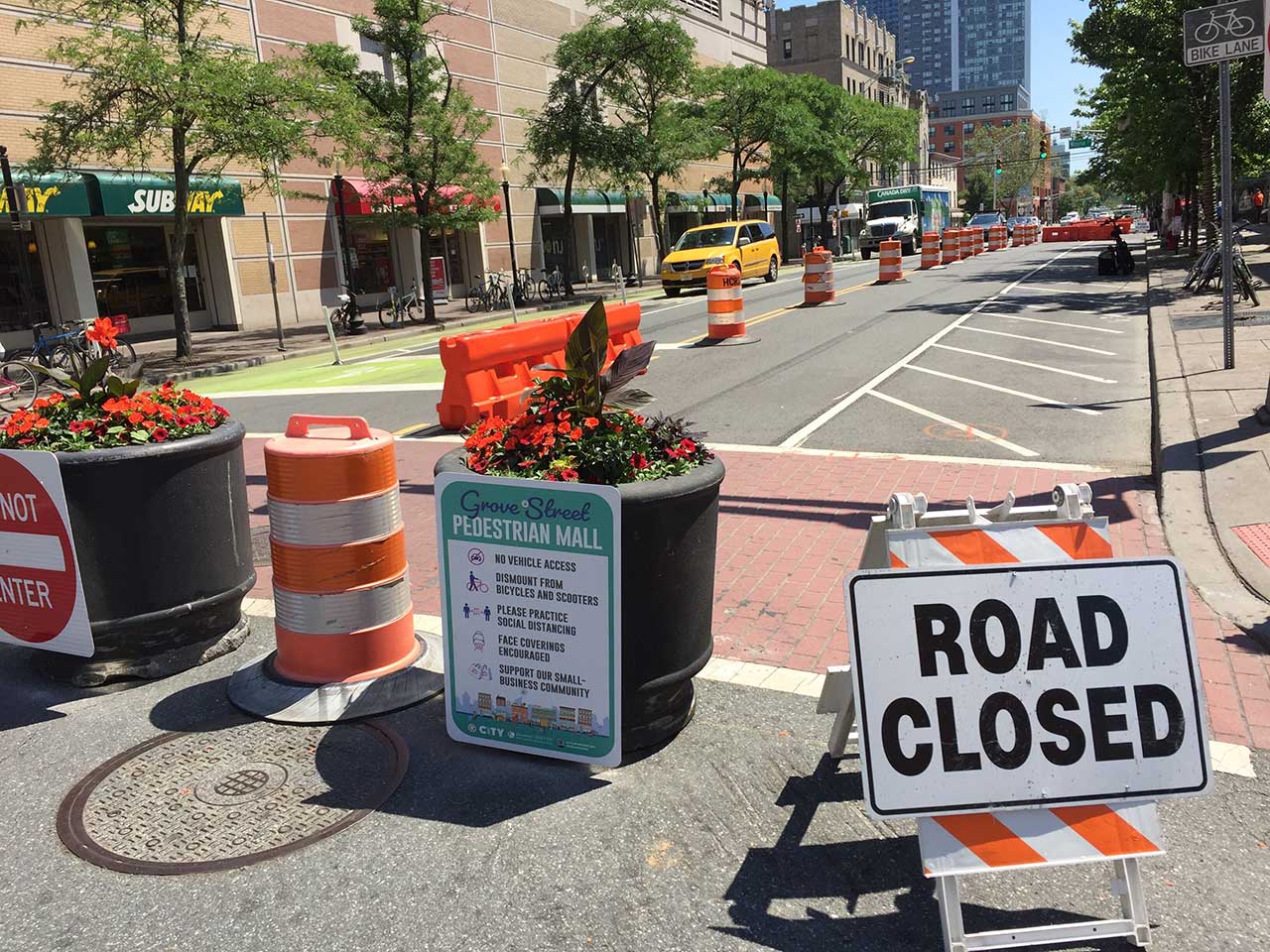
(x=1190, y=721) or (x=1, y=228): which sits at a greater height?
(x=1, y=228)

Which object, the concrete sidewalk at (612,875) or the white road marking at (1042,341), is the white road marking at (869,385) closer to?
the white road marking at (1042,341)

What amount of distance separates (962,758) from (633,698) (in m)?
1.39

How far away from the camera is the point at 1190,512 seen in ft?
21.1

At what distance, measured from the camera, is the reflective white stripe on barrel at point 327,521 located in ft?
14.4

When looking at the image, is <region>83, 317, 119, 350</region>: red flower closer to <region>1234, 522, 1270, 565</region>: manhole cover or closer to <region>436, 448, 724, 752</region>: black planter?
<region>436, 448, 724, 752</region>: black planter

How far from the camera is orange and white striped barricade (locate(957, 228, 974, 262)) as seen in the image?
38.2 meters

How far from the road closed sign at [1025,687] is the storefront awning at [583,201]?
38.8m

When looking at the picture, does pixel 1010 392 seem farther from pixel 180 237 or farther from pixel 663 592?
pixel 180 237

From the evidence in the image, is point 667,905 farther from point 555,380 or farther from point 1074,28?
point 1074,28

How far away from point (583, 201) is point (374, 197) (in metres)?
15.5

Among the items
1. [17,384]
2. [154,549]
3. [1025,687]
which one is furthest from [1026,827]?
[17,384]

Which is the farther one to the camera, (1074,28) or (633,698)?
→ (1074,28)

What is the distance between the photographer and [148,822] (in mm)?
3562

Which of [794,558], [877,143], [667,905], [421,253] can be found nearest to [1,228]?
[421,253]
